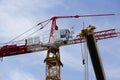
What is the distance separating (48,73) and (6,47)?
1246 centimetres

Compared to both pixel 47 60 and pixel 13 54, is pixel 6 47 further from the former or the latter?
pixel 47 60

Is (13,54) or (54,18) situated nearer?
(13,54)

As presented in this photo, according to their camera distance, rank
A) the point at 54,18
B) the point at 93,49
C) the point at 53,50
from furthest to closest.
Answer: the point at 54,18, the point at 53,50, the point at 93,49

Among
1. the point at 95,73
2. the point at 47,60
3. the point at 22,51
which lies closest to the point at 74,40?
the point at 47,60

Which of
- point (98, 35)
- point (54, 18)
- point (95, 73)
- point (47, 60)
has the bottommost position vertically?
point (95, 73)

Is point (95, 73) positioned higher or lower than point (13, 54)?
lower

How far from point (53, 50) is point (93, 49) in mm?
62059

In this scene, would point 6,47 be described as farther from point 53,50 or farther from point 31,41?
point 53,50

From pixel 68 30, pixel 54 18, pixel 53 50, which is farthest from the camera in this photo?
pixel 54 18

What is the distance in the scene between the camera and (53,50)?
252 ft

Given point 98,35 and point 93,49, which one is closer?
point 93,49

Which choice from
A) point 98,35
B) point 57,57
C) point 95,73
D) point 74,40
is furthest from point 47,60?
point 95,73

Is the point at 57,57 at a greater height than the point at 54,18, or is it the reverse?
the point at 54,18

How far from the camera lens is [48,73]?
2926 inches
